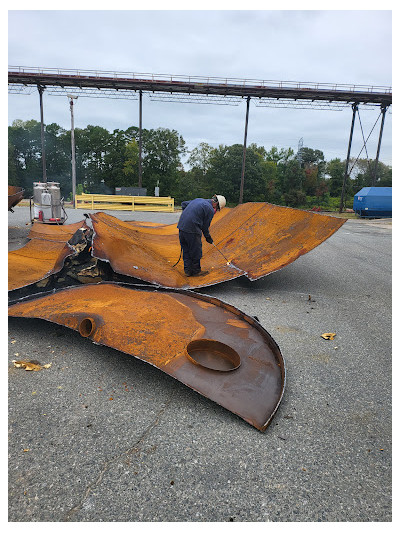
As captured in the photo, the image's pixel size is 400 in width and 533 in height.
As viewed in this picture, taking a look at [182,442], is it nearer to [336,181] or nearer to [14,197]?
[14,197]

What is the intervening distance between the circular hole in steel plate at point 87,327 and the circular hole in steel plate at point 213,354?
0.79 m

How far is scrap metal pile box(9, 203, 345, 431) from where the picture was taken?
2.43 metres

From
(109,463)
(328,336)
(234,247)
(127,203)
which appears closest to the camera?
(109,463)

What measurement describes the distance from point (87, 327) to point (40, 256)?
3017 millimetres

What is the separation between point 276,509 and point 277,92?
24.0m

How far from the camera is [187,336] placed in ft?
9.22

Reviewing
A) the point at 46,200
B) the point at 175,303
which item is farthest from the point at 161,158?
the point at 175,303

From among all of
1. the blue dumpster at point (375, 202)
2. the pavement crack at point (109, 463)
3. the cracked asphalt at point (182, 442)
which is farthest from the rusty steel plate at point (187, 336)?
the blue dumpster at point (375, 202)

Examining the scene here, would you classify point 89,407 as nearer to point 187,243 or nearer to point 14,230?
point 187,243

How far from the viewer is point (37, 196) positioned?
8.95 meters

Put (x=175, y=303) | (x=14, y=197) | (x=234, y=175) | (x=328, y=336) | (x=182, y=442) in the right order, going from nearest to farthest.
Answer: (x=182, y=442) < (x=175, y=303) < (x=328, y=336) < (x=14, y=197) < (x=234, y=175)

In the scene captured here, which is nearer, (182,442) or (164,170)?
(182,442)

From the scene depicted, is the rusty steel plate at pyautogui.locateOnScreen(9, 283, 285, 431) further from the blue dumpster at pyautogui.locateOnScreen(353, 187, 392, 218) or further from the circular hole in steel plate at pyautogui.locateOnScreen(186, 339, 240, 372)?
the blue dumpster at pyautogui.locateOnScreen(353, 187, 392, 218)

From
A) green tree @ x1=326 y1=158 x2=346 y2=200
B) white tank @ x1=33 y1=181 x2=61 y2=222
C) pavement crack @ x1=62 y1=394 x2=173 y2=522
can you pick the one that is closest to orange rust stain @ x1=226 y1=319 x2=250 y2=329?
pavement crack @ x1=62 y1=394 x2=173 y2=522
